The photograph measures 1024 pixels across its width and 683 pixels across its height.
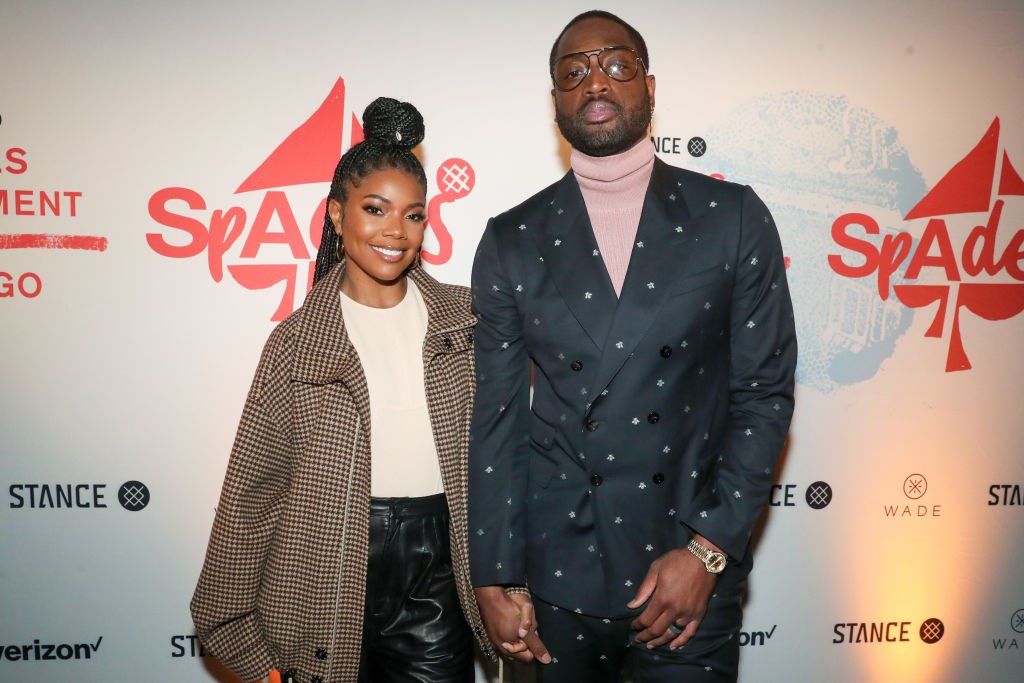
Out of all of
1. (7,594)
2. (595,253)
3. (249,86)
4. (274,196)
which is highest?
(249,86)

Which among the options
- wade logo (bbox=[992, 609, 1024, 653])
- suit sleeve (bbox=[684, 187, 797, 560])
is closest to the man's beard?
suit sleeve (bbox=[684, 187, 797, 560])

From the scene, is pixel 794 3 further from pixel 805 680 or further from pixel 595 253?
pixel 805 680

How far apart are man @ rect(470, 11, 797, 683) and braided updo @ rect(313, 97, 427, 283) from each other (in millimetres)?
341

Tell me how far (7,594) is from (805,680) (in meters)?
2.87

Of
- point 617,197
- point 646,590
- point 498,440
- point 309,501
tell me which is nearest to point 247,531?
point 309,501

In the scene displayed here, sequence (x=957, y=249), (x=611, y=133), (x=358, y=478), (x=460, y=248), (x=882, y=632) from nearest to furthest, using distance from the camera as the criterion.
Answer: (x=611, y=133) < (x=358, y=478) < (x=460, y=248) < (x=957, y=249) < (x=882, y=632)

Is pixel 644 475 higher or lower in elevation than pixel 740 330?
lower

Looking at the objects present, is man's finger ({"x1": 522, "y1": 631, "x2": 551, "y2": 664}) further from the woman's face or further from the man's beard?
the man's beard

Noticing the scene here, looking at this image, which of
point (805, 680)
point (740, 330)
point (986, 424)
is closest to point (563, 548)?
point (740, 330)

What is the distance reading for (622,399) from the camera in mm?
1581

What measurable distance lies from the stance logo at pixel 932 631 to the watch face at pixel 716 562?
1.86 m

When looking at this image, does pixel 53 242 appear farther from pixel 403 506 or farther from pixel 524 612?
pixel 524 612

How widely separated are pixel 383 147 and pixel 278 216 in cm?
78

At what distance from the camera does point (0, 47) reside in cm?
239
